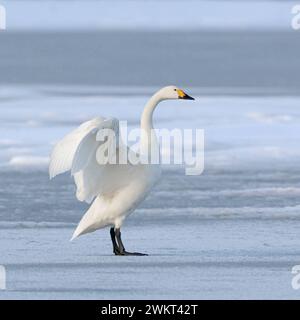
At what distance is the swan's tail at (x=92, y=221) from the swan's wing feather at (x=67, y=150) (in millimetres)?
555

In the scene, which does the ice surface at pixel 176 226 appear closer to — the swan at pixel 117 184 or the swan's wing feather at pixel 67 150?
the swan at pixel 117 184

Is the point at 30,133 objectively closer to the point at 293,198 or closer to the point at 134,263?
the point at 293,198

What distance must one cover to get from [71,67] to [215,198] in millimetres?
17373

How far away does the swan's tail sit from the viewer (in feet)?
28.1

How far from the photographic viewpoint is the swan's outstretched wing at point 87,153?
8102 mm

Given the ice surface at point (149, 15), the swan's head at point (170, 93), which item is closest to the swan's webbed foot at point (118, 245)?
the swan's head at point (170, 93)

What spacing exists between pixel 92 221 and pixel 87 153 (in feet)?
1.99

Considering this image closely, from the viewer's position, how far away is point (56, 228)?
9.27 m

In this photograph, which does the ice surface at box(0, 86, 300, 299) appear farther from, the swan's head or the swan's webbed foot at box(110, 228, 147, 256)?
the swan's head

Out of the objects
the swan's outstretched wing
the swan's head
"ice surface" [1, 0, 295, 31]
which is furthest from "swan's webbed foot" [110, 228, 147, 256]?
"ice surface" [1, 0, 295, 31]

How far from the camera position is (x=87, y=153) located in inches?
324

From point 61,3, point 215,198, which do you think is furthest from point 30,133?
point 61,3

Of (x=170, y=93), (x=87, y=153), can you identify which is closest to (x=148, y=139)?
(x=170, y=93)

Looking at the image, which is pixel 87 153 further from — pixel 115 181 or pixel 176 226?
pixel 176 226
